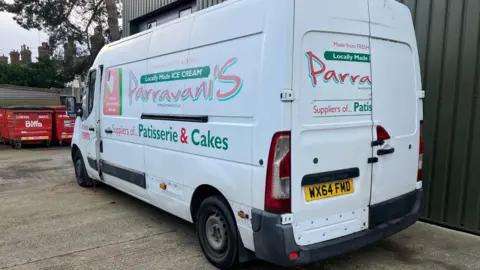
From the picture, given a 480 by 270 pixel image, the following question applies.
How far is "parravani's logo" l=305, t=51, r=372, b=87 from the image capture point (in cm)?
305

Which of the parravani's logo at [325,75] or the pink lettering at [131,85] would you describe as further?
the pink lettering at [131,85]

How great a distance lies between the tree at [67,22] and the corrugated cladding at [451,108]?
20.7 metres

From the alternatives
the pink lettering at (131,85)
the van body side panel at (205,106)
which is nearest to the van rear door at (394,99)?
the van body side panel at (205,106)

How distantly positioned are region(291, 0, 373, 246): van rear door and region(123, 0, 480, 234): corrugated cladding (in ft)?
6.66

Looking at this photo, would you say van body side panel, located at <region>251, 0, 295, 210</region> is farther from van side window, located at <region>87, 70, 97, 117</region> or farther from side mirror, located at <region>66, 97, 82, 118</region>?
side mirror, located at <region>66, 97, 82, 118</region>

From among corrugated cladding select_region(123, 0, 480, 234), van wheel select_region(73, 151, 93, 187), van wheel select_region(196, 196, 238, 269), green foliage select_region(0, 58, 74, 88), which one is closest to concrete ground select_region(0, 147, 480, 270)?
van wheel select_region(196, 196, 238, 269)

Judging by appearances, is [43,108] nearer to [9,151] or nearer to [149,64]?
[9,151]

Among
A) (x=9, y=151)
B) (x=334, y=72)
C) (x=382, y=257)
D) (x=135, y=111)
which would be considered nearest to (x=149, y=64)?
(x=135, y=111)

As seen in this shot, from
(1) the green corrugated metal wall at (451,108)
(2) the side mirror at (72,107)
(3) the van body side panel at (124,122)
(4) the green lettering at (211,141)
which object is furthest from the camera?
(2) the side mirror at (72,107)

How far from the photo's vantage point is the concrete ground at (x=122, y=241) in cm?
392

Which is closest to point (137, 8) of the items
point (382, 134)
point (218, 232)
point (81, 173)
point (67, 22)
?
point (81, 173)

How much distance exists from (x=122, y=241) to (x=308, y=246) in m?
2.49

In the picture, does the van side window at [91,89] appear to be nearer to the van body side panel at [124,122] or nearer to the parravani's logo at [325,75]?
the van body side panel at [124,122]

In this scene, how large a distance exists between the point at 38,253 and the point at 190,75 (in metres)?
2.62
